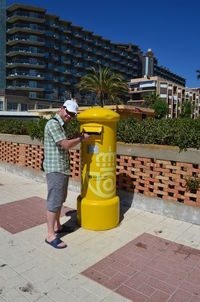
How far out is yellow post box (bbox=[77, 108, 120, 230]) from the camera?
422cm

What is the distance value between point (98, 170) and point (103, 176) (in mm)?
126

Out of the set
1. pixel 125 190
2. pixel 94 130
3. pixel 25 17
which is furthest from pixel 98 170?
pixel 25 17

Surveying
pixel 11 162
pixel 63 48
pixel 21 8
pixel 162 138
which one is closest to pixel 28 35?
pixel 21 8

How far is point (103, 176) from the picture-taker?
13.9 ft

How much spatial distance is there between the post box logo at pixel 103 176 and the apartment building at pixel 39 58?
53.0 m

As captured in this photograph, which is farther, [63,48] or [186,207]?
[63,48]

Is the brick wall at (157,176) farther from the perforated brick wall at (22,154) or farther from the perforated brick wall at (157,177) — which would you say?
the perforated brick wall at (22,154)

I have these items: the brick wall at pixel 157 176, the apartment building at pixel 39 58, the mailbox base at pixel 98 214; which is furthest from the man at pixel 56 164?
the apartment building at pixel 39 58

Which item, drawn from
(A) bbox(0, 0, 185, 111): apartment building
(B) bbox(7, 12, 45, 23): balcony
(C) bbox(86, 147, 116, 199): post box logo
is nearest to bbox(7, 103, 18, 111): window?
(A) bbox(0, 0, 185, 111): apartment building

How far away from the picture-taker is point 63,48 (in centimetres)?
7081

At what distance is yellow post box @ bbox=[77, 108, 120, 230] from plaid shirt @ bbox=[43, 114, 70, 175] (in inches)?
24.0

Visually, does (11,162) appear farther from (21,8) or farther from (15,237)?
(21,8)

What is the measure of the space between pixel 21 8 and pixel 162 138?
67.0 metres

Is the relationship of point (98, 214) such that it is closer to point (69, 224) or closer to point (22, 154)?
point (69, 224)
